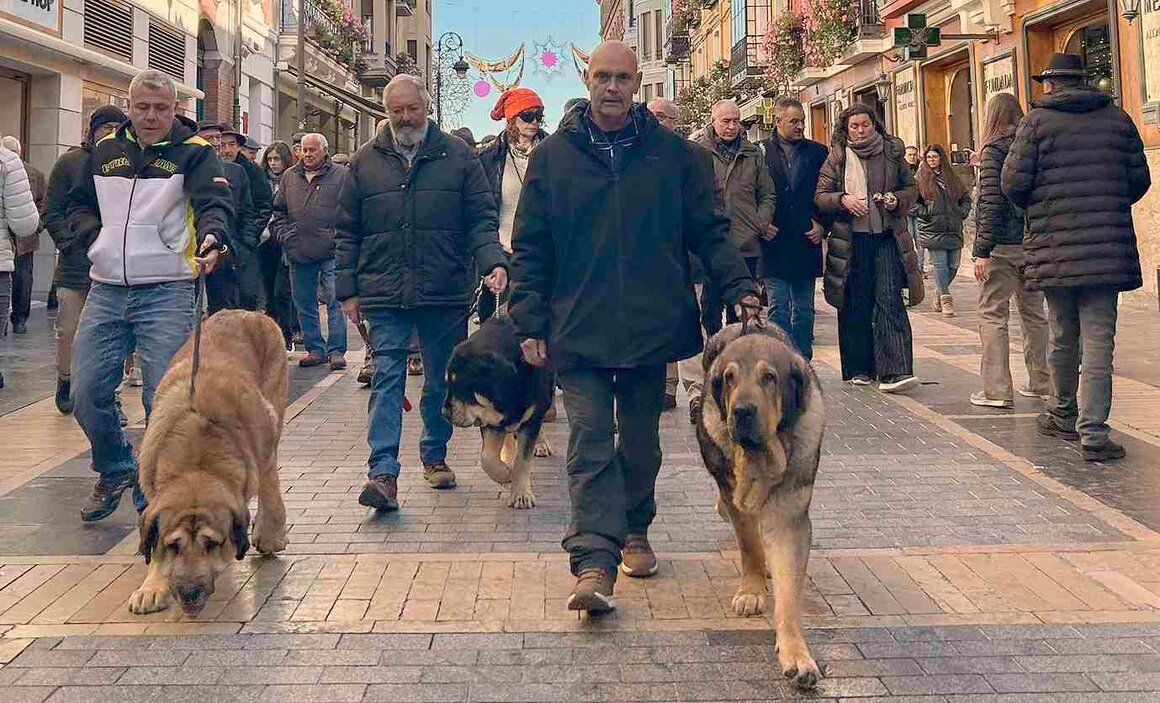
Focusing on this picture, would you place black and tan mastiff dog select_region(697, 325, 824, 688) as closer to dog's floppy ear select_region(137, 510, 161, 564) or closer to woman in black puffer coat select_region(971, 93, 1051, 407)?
dog's floppy ear select_region(137, 510, 161, 564)

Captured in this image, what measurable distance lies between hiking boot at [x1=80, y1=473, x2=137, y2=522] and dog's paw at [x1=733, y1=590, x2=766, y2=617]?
3215 millimetres

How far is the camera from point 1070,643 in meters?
3.93

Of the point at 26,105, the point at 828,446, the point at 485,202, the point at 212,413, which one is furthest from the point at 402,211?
the point at 26,105

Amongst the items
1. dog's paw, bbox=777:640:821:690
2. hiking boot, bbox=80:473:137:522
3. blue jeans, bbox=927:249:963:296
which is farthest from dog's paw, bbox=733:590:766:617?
blue jeans, bbox=927:249:963:296

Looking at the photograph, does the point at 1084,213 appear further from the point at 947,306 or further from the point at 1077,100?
the point at 947,306

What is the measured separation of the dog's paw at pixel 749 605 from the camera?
426 cm

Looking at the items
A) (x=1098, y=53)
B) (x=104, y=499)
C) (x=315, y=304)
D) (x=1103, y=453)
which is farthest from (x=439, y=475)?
(x=1098, y=53)

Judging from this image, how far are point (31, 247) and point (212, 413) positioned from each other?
9.82 metres

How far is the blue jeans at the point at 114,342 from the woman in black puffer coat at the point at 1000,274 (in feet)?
17.1

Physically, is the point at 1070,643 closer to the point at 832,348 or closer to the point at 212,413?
the point at 212,413

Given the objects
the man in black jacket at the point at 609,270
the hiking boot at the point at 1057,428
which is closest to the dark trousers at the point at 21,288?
the man in black jacket at the point at 609,270

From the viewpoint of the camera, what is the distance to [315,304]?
11227 millimetres

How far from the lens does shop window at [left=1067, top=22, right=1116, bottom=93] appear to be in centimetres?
1622

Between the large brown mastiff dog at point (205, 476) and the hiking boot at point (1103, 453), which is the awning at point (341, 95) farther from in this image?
the large brown mastiff dog at point (205, 476)
